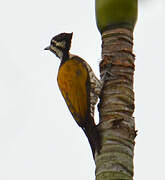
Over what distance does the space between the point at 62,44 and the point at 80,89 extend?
1.32m

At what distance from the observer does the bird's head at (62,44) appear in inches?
311

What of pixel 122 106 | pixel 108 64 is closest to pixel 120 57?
pixel 108 64

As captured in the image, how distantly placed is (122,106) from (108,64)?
2.14ft

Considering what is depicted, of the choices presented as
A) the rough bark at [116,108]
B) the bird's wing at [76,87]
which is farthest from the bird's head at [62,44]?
the rough bark at [116,108]

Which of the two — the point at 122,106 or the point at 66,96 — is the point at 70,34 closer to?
the point at 66,96

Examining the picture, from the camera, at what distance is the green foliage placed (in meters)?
6.33

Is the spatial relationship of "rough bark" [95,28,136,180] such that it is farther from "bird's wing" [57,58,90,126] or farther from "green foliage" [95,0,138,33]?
"bird's wing" [57,58,90,126]

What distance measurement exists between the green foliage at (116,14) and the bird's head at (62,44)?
1.41 meters

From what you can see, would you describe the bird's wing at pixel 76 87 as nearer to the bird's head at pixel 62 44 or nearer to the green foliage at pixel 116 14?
the bird's head at pixel 62 44

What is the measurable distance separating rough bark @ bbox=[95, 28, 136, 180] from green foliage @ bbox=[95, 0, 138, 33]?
0.08m

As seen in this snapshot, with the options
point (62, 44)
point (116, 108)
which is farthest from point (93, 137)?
point (62, 44)

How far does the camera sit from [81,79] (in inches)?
273

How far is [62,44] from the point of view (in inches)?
313

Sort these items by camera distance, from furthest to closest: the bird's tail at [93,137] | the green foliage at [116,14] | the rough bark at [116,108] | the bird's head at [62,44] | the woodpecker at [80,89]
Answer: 1. the bird's head at [62,44]
2. the woodpecker at [80,89]
3. the green foliage at [116,14]
4. the bird's tail at [93,137]
5. the rough bark at [116,108]
